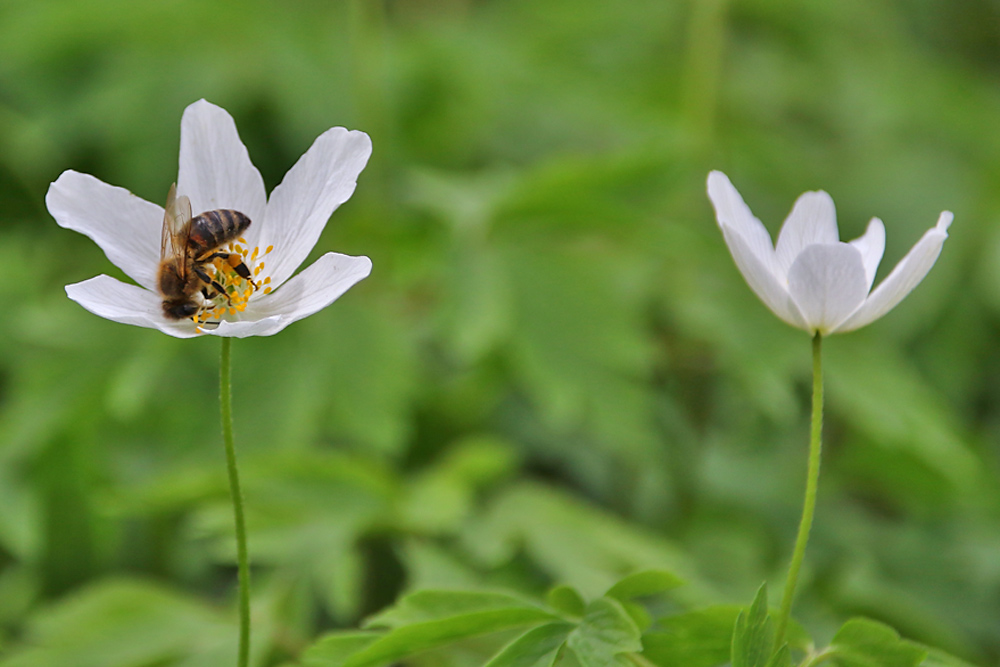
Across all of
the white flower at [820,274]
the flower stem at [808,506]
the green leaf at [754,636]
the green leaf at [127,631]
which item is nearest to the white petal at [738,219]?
the white flower at [820,274]

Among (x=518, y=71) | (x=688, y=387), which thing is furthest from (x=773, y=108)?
(x=688, y=387)

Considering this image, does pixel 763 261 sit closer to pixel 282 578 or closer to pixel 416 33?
pixel 282 578

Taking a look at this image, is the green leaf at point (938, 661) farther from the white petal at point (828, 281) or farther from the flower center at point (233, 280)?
the flower center at point (233, 280)

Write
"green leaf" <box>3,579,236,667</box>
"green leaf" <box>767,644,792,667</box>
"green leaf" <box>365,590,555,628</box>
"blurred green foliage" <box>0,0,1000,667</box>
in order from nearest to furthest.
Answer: "green leaf" <box>767,644,792,667</box>
"green leaf" <box>365,590,555,628</box>
"green leaf" <box>3,579,236,667</box>
"blurred green foliage" <box>0,0,1000,667</box>

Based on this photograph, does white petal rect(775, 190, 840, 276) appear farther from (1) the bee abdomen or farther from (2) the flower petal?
(1) the bee abdomen

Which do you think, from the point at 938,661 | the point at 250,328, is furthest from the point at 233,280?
the point at 938,661

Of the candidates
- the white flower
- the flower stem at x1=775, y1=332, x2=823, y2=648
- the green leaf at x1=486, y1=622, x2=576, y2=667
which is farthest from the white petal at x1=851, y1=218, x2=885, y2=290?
the green leaf at x1=486, y1=622, x2=576, y2=667
